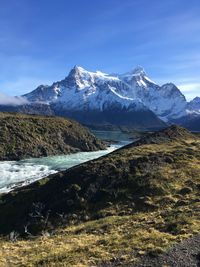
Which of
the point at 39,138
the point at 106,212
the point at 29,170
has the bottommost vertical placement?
the point at 106,212

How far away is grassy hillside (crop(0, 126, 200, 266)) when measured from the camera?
33.8 meters

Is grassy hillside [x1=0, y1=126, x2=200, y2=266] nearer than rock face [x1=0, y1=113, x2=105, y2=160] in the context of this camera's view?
Yes

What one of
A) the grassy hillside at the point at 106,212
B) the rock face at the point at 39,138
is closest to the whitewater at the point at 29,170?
the rock face at the point at 39,138

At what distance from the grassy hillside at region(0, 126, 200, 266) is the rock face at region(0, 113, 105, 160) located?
237 ft

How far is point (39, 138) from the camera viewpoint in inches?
6713

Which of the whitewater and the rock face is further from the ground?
the rock face

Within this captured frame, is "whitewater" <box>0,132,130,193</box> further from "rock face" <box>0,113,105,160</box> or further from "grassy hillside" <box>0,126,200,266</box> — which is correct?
"grassy hillside" <box>0,126,200,266</box>

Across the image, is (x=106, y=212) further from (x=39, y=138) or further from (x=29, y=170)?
(x=39, y=138)

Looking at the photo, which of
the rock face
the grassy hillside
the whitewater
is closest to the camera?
the grassy hillside

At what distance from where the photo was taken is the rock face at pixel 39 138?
156 metres

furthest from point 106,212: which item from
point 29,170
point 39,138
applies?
point 39,138

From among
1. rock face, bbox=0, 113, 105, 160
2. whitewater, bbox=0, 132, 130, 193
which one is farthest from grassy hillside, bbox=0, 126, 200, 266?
rock face, bbox=0, 113, 105, 160

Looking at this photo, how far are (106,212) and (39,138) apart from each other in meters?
118

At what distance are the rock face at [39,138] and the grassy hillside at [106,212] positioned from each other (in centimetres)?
Answer: 7227
